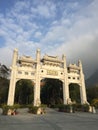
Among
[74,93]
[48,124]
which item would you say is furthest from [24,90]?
[48,124]

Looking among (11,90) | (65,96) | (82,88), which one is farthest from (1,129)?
(82,88)

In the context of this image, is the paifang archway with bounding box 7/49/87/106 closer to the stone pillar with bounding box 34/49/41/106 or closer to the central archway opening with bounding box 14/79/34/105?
the stone pillar with bounding box 34/49/41/106

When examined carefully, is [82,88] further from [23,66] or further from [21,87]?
[21,87]

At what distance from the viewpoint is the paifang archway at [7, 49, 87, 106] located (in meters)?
22.4

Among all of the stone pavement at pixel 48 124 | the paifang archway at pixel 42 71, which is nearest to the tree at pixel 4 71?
the paifang archway at pixel 42 71

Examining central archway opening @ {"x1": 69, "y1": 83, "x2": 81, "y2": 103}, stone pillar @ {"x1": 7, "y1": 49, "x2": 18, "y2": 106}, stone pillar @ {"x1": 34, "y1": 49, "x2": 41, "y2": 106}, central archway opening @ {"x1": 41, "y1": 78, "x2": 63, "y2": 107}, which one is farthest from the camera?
central archway opening @ {"x1": 41, "y1": 78, "x2": 63, "y2": 107}

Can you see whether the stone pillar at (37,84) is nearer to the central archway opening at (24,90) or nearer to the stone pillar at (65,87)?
the stone pillar at (65,87)

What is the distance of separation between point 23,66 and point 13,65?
5.88ft

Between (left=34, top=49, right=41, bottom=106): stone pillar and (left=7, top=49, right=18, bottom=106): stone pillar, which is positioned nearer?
(left=7, top=49, right=18, bottom=106): stone pillar

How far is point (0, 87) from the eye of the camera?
3541 centimetres

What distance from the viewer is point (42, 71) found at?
79.1ft

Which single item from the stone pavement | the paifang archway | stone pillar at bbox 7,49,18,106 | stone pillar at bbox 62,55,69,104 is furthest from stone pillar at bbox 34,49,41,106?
the stone pavement

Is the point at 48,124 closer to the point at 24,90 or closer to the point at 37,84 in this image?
the point at 37,84

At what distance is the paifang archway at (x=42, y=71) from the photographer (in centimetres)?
2240
